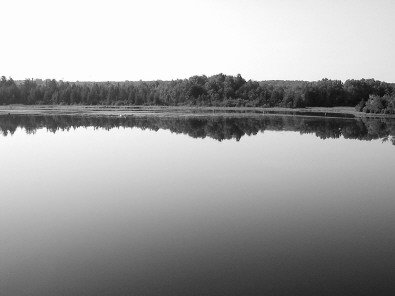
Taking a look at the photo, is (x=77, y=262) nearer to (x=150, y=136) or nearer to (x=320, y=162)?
(x=320, y=162)

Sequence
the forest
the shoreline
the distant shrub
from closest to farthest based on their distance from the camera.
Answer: the distant shrub → the shoreline → the forest

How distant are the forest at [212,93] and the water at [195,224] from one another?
60.1 metres

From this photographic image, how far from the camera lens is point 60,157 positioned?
65.6 ft

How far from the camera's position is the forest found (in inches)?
3103

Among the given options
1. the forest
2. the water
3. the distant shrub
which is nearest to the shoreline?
the distant shrub

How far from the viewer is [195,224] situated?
10312 mm

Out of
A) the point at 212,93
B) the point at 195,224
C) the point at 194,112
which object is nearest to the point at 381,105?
the point at 194,112

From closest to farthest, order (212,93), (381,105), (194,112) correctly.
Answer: (381,105)
(194,112)
(212,93)

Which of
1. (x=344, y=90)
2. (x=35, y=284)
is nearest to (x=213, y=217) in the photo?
(x=35, y=284)

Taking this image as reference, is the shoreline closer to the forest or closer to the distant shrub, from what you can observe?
the distant shrub

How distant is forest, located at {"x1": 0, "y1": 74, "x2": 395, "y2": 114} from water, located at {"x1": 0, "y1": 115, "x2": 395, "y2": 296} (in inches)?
2366

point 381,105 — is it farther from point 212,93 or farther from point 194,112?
point 212,93

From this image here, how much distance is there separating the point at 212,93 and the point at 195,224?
253 ft

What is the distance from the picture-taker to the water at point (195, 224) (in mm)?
7379
